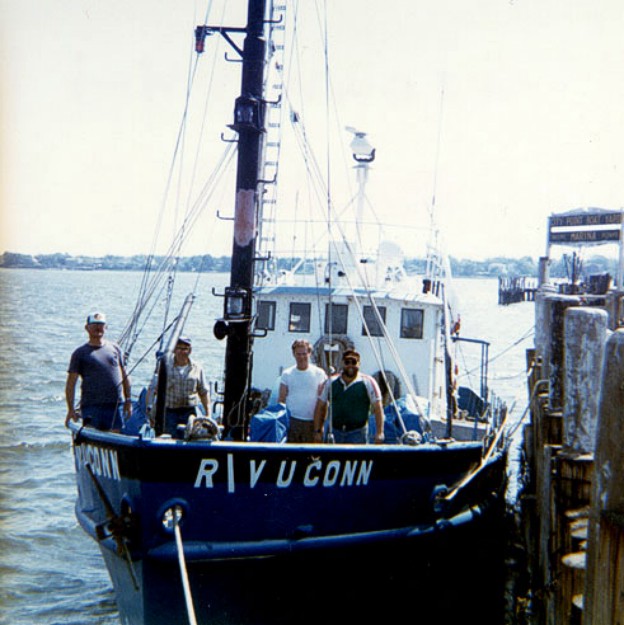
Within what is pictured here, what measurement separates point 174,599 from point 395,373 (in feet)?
19.6

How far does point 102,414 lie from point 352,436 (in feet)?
8.43

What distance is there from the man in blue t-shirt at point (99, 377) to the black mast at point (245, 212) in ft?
3.61

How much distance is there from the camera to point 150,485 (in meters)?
6.62

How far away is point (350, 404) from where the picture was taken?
309 inches

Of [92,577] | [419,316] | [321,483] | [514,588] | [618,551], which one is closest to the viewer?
[618,551]

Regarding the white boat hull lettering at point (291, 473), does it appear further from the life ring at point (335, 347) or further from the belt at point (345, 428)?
the life ring at point (335, 347)

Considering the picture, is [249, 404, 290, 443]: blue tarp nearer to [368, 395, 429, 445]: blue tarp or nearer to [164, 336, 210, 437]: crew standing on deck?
[164, 336, 210, 437]: crew standing on deck

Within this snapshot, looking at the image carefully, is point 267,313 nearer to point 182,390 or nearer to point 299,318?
point 299,318

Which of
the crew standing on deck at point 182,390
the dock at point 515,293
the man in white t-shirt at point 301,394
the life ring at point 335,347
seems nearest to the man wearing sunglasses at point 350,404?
the man in white t-shirt at point 301,394

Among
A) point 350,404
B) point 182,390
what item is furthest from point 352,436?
point 182,390

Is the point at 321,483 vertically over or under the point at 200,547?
over

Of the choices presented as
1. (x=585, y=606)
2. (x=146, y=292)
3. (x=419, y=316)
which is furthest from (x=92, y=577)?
(x=585, y=606)

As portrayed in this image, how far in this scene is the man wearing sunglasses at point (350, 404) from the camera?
7719 mm

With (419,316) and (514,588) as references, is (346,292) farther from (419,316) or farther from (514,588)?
(514,588)
